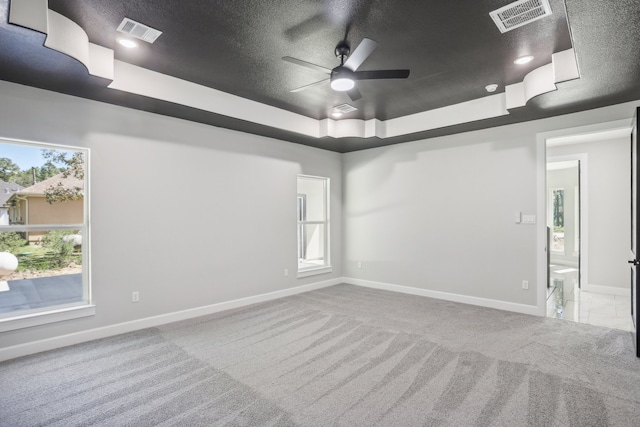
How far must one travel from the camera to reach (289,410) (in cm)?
225

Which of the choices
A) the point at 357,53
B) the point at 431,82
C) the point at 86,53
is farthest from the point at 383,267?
the point at 86,53

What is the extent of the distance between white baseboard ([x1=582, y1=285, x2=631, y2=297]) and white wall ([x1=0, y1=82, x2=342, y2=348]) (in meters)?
5.00

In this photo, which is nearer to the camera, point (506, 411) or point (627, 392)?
point (506, 411)

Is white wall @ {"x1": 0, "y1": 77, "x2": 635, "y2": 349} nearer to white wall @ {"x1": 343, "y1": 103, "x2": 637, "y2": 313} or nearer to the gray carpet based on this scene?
white wall @ {"x1": 343, "y1": 103, "x2": 637, "y2": 313}

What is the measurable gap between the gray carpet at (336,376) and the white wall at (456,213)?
2.79 ft

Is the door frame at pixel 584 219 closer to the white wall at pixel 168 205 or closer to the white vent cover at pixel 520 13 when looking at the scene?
the white vent cover at pixel 520 13

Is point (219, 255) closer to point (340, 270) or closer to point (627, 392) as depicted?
point (340, 270)

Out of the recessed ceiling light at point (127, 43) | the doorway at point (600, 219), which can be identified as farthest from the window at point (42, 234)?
the doorway at point (600, 219)

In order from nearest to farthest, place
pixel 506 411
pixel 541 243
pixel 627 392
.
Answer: pixel 506 411 < pixel 627 392 < pixel 541 243

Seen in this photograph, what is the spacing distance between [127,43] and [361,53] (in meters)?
2.04

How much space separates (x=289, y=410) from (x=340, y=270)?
14.1ft

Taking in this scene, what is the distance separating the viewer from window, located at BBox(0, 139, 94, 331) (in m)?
3.18

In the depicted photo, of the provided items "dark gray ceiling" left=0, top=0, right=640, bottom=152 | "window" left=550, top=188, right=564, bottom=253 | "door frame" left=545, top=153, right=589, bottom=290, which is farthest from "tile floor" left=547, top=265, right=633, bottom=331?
"window" left=550, top=188, right=564, bottom=253

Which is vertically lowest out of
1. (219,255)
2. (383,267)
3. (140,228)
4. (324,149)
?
(383,267)
